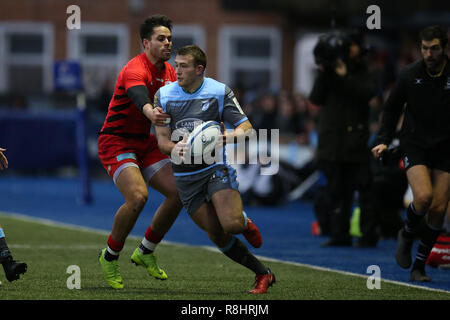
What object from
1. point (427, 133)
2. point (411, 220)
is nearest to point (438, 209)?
point (411, 220)

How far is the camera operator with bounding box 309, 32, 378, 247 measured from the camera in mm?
12945

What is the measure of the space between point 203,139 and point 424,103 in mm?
2313

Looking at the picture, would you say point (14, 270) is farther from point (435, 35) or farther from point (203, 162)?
point (435, 35)

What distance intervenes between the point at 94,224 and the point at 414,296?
8.23m

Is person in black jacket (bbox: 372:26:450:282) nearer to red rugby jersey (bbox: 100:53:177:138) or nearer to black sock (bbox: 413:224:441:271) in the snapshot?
black sock (bbox: 413:224:441:271)

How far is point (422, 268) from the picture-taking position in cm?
975

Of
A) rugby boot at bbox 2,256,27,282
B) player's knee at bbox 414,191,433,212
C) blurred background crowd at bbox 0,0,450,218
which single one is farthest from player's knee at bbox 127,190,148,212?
blurred background crowd at bbox 0,0,450,218

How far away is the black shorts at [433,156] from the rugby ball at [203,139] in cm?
208

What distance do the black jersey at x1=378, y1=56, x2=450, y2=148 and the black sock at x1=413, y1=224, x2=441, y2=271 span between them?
2.60 ft

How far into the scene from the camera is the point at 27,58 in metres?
35.3

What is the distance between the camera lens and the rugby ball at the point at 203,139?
8352 millimetres

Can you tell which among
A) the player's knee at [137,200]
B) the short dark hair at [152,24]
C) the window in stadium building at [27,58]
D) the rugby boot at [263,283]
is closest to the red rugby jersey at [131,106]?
the short dark hair at [152,24]
